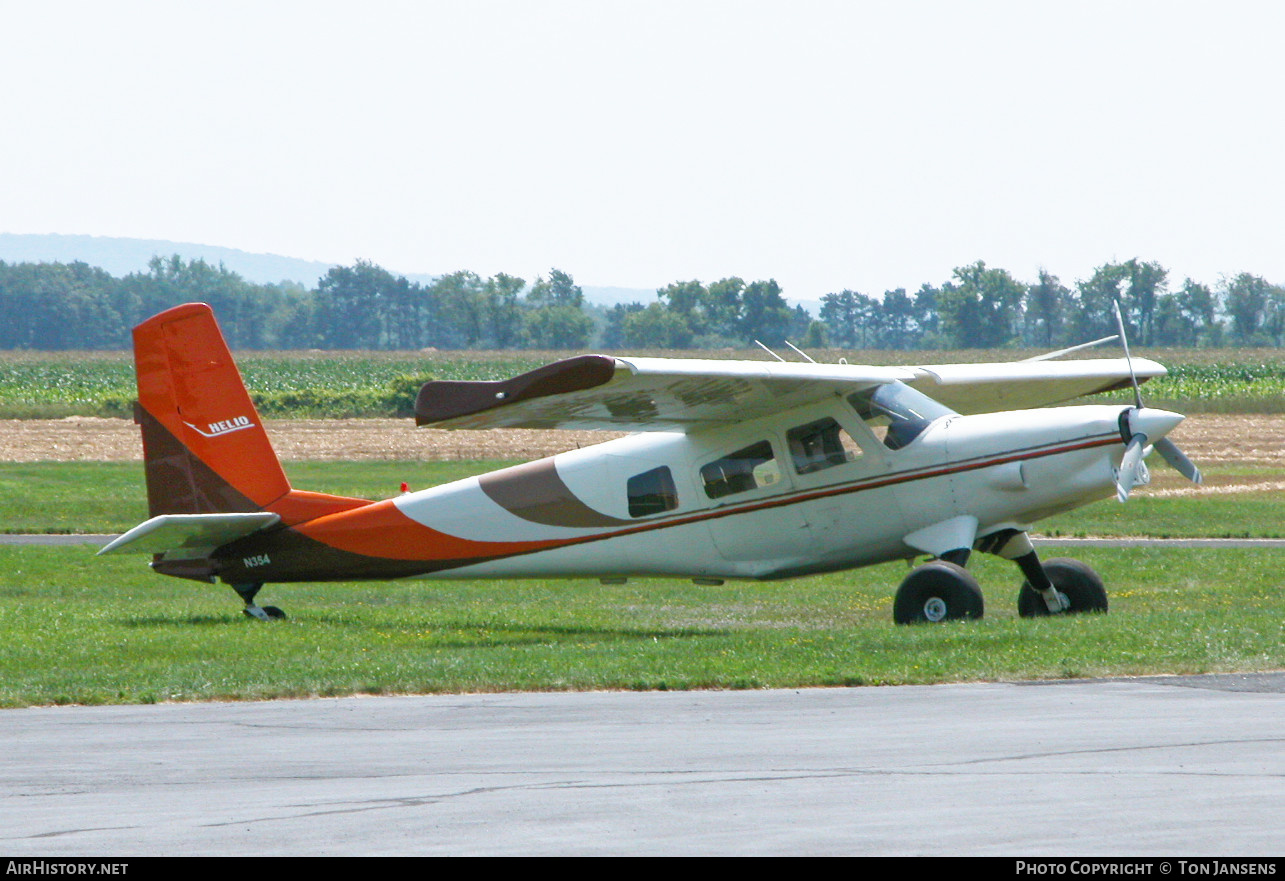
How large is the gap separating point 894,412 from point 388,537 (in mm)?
5731

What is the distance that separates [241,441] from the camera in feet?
54.0

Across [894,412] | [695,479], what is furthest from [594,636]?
[894,412]

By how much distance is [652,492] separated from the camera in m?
15.3

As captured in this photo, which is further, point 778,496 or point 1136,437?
point 778,496

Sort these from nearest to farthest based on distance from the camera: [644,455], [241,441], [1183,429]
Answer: [644,455]
[241,441]
[1183,429]

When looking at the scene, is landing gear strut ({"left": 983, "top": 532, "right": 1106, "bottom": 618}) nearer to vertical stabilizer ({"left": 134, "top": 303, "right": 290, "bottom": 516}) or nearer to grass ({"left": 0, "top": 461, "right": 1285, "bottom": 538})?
vertical stabilizer ({"left": 134, "top": 303, "right": 290, "bottom": 516})

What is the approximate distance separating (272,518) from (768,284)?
14238 centimetres

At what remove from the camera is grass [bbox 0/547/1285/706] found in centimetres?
1072

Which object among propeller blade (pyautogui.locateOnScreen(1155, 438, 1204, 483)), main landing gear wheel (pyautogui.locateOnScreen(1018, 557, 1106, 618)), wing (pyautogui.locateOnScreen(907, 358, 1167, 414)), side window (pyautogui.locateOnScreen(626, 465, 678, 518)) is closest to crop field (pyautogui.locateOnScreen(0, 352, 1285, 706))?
main landing gear wheel (pyautogui.locateOnScreen(1018, 557, 1106, 618))

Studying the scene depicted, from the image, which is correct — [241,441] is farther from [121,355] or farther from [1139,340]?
[1139,340]

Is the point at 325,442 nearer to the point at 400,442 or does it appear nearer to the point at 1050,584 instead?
the point at 400,442

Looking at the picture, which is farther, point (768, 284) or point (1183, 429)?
point (768, 284)

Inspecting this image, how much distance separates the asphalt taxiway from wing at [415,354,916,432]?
2756 millimetres
